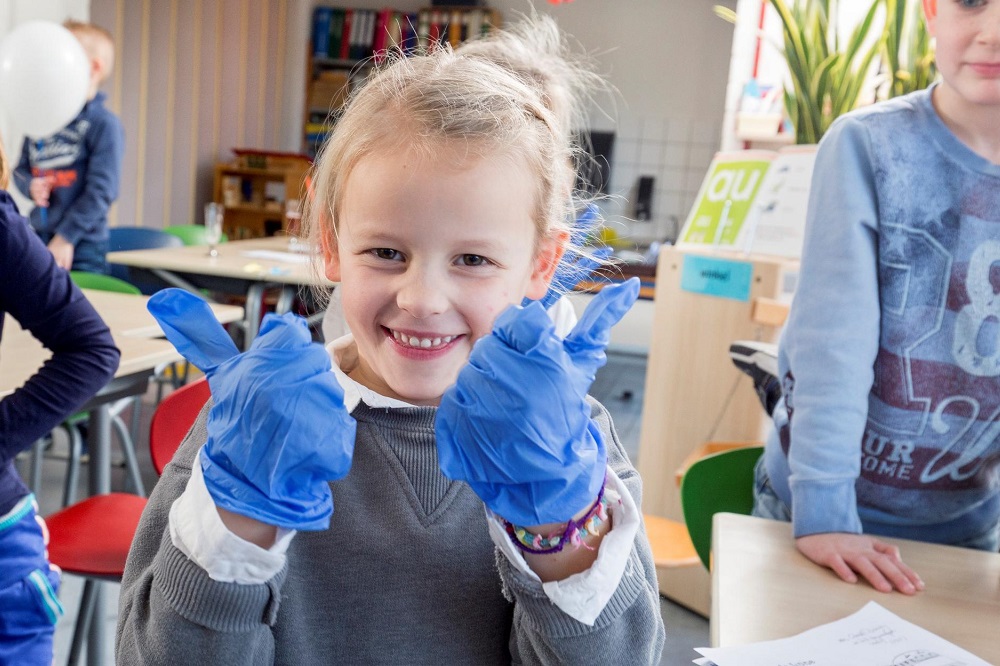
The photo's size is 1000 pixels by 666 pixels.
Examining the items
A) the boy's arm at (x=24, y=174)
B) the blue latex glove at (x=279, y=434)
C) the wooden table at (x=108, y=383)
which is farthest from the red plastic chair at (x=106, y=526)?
the boy's arm at (x=24, y=174)

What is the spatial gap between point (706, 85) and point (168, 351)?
19.2ft

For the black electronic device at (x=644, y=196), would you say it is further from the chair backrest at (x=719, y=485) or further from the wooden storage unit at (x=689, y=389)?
the chair backrest at (x=719, y=485)

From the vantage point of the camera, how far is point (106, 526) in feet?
5.16

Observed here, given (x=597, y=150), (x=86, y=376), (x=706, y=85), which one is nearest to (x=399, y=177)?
(x=86, y=376)

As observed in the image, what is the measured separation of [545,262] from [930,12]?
69 cm

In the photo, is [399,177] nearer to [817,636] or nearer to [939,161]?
[817,636]

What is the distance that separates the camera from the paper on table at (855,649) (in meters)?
0.78

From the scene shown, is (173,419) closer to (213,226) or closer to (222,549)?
(222,549)

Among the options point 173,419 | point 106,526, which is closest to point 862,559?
point 173,419

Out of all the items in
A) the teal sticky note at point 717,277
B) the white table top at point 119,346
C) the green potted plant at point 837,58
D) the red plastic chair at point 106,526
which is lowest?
the red plastic chair at point 106,526

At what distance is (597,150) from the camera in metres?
6.75

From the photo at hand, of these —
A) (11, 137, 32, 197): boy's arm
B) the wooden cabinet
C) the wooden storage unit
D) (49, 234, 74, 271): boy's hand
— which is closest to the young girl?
the wooden storage unit

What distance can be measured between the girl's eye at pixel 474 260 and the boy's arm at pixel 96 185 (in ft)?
10.4

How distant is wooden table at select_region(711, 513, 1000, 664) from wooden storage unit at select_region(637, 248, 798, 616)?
4.92 feet
